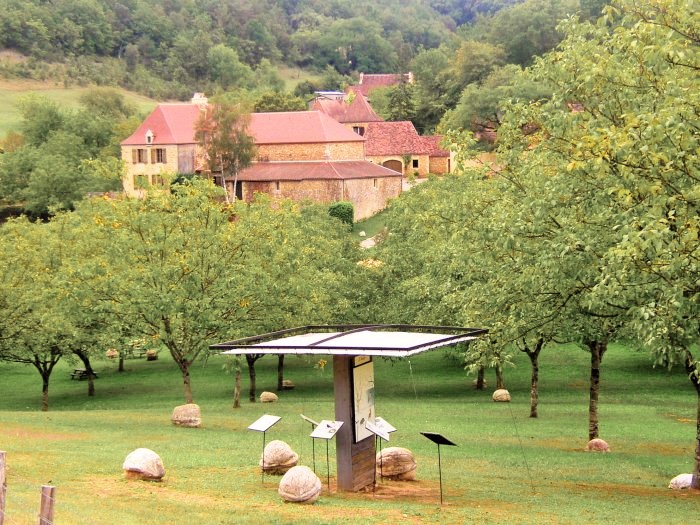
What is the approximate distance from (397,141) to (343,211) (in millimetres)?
24819

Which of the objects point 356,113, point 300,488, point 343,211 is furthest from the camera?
point 356,113

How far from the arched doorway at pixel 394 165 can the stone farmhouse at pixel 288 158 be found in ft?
22.6

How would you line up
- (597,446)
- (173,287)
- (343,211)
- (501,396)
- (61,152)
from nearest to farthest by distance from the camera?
1. (597,446)
2. (173,287)
3. (501,396)
4. (343,211)
5. (61,152)

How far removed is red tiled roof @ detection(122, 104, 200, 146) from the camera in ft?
323

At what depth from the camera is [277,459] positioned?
805 inches

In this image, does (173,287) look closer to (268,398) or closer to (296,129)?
(268,398)

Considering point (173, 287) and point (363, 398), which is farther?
point (173, 287)

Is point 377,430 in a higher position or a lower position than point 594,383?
higher

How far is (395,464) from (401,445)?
6.92 m

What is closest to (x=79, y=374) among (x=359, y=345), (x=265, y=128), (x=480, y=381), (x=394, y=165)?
→ (x=480, y=381)

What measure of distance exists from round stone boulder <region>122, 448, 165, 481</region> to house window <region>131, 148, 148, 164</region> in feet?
272

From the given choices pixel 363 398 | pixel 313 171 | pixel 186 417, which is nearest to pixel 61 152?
pixel 313 171

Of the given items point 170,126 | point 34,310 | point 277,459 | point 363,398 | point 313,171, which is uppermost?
point 170,126

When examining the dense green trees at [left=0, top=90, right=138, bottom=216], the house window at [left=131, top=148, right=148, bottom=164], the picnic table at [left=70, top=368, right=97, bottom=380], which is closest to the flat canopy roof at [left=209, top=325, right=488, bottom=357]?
the picnic table at [left=70, top=368, right=97, bottom=380]
